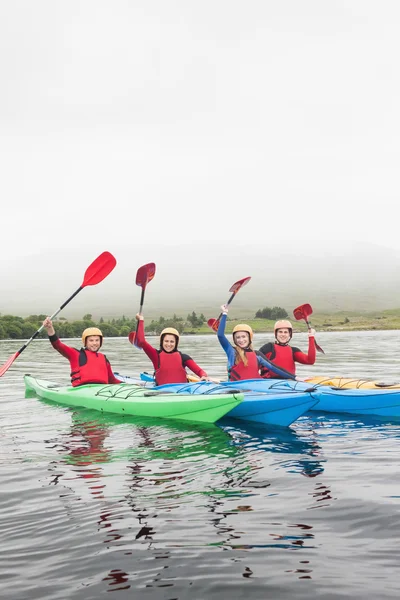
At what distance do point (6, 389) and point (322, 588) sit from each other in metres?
15.6

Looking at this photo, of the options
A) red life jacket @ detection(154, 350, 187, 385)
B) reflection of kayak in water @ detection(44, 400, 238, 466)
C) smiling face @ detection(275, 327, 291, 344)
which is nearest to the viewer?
reflection of kayak in water @ detection(44, 400, 238, 466)

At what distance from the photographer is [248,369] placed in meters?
11.8

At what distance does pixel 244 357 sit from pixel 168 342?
162cm

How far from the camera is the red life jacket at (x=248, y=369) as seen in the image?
11773 millimetres

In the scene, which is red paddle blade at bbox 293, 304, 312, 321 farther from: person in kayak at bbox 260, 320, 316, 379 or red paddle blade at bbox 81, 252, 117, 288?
red paddle blade at bbox 81, 252, 117, 288

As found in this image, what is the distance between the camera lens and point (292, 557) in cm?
423

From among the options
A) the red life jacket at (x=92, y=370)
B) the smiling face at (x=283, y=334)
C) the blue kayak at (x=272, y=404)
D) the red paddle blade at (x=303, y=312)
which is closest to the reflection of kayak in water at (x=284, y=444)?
the blue kayak at (x=272, y=404)

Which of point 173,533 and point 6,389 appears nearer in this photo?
point 173,533

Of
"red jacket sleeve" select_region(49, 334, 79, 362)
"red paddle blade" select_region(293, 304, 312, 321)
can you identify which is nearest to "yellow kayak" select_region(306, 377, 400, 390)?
"red paddle blade" select_region(293, 304, 312, 321)

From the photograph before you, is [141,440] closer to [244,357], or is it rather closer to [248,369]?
[244,357]

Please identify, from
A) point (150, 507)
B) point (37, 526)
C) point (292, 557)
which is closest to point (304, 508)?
point (292, 557)

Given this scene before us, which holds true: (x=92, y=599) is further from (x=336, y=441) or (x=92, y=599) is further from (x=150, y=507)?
(x=336, y=441)

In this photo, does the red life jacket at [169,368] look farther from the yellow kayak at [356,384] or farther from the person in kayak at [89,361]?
the yellow kayak at [356,384]

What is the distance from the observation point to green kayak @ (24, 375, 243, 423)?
9625 millimetres
